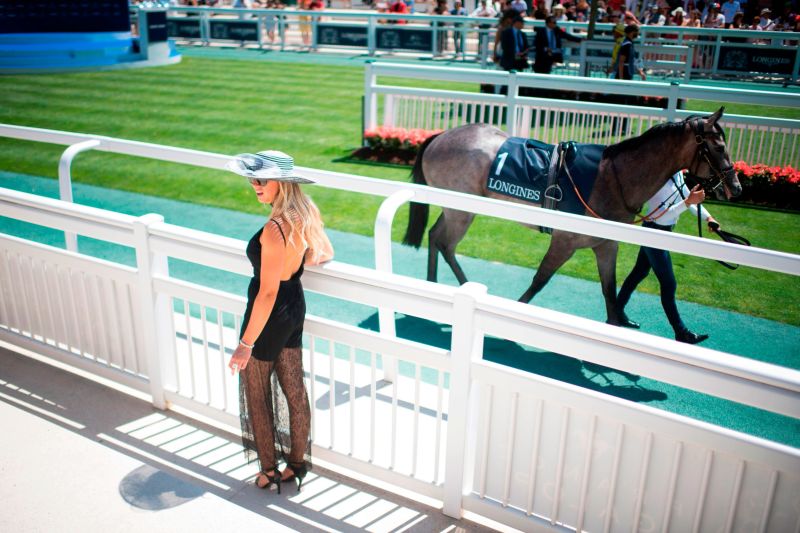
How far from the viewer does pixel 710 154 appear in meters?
5.26

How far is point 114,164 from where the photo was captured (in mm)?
10758

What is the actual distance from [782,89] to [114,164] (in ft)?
50.2

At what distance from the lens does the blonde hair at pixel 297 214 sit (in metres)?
3.15

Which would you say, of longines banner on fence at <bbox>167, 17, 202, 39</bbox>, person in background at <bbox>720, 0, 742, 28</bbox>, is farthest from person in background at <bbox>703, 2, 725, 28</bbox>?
longines banner on fence at <bbox>167, 17, 202, 39</bbox>

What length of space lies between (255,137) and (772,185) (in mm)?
8065

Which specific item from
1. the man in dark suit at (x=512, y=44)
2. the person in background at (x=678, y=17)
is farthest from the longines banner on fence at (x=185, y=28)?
the person in background at (x=678, y=17)

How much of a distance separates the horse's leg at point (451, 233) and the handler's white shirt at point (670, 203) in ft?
5.02

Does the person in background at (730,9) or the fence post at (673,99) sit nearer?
the fence post at (673,99)

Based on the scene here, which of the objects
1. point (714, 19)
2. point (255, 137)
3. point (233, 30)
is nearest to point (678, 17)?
point (714, 19)

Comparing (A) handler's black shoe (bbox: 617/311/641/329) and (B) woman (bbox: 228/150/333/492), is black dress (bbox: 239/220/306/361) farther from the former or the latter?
(A) handler's black shoe (bbox: 617/311/641/329)

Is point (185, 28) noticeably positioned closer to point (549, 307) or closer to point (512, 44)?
point (512, 44)

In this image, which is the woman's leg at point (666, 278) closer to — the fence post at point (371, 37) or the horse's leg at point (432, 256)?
the horse's leg at point (432, 256)

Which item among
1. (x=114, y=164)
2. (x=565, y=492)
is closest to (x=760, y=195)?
(x=565, y=492)

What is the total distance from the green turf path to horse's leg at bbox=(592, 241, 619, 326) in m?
0.50
